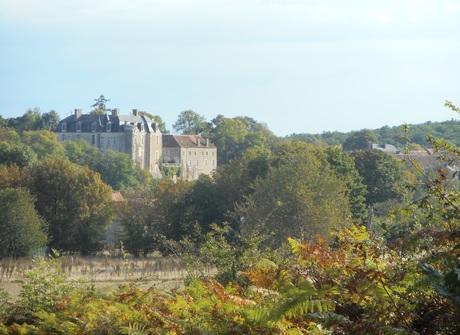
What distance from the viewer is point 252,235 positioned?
18438 millimetres

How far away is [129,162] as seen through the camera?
117m

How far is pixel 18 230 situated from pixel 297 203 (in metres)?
15.0

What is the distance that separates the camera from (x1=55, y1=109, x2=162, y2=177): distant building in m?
140

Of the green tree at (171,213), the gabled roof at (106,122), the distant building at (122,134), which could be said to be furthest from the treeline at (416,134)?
the green tree at (171,213)

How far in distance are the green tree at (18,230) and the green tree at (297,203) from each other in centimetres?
1120

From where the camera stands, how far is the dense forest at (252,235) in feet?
24.9

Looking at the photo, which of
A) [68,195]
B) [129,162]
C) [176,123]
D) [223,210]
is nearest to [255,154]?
[223,210]

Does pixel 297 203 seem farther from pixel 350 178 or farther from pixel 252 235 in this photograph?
pixel 252 235

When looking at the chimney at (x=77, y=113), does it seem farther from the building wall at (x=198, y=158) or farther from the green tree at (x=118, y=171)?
the green tree at (x=118, y=171)

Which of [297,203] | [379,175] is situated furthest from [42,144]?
[297,203]

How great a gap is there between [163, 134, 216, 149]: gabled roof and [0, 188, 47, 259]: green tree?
96442mm

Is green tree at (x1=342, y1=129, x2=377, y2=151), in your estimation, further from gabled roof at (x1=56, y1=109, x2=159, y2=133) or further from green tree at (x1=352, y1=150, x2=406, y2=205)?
green tree at (x1=352, y1=150, x2=406, y2=205)

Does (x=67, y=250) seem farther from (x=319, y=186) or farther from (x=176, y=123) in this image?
(x=176, y=123)

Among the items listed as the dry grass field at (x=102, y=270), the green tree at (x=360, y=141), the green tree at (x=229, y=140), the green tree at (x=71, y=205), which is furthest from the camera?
the green tree at (x=229, y=140)
